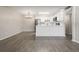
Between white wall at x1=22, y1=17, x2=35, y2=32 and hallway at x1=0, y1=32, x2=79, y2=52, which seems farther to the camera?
white wall at x1=22, y1=17, x2=35, y2=32

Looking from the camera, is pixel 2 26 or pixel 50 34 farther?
pixel 50 34

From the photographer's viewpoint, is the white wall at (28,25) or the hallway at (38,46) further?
the white wall at (28,25)

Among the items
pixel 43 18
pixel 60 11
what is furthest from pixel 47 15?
pixel 60 11

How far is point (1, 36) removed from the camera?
5.62 m

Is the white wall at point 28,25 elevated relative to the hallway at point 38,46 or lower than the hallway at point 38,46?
elevated

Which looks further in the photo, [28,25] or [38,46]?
[28,25]

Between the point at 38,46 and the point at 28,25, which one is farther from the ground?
the point at 28,25

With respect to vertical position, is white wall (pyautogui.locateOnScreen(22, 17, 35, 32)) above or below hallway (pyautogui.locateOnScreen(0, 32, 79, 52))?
above

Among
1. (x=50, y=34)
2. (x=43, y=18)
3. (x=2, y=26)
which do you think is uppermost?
(x=43, y=18)
